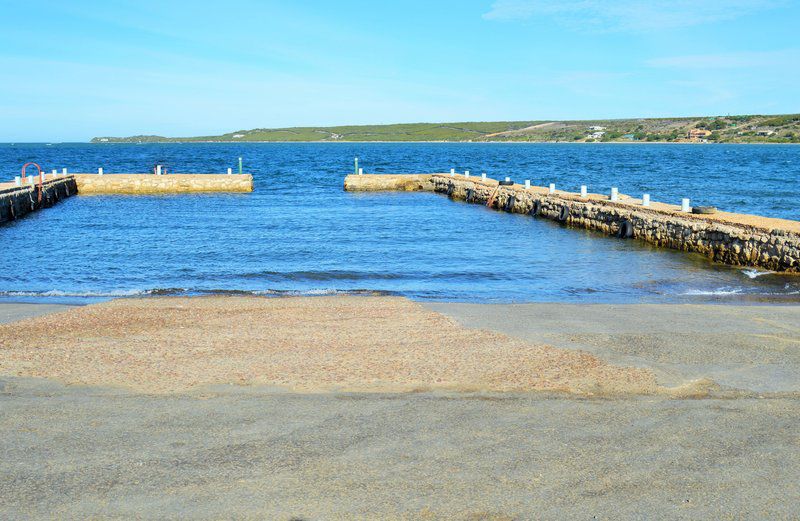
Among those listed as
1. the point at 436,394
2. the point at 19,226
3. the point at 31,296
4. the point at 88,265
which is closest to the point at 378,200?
the point at 19,226

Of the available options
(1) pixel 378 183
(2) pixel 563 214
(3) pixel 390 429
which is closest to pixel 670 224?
(2) pixel 563 214

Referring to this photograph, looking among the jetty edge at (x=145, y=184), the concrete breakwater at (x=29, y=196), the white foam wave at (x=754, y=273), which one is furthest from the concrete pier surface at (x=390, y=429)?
the jetty edge at (x=145, y=184)

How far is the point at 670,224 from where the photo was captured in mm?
23641

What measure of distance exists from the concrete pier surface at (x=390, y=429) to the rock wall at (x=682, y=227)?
8.49 meters

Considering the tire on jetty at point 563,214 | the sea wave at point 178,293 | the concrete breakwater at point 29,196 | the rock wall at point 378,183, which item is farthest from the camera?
the rock wall at point 378,183

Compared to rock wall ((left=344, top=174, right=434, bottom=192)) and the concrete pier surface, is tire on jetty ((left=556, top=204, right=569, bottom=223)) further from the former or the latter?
rock wall ((left=344, top=174, right=434, bottom=192))

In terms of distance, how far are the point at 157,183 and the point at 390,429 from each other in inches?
1822

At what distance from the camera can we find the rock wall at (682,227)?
60.9 feet

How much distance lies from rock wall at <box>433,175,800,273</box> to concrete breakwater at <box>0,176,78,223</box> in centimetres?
2207

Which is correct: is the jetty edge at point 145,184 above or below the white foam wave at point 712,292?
above

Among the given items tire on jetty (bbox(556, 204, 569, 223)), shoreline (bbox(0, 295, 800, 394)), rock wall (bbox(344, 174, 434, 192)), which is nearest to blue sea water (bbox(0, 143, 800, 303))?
tire on jetty (bbox(556, 204, 569, 223))

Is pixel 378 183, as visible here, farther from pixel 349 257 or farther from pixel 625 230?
pixel 349 257

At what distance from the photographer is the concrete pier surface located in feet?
17.8

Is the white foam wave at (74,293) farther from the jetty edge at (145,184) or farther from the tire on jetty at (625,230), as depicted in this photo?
the jetty edge at (145,184)
